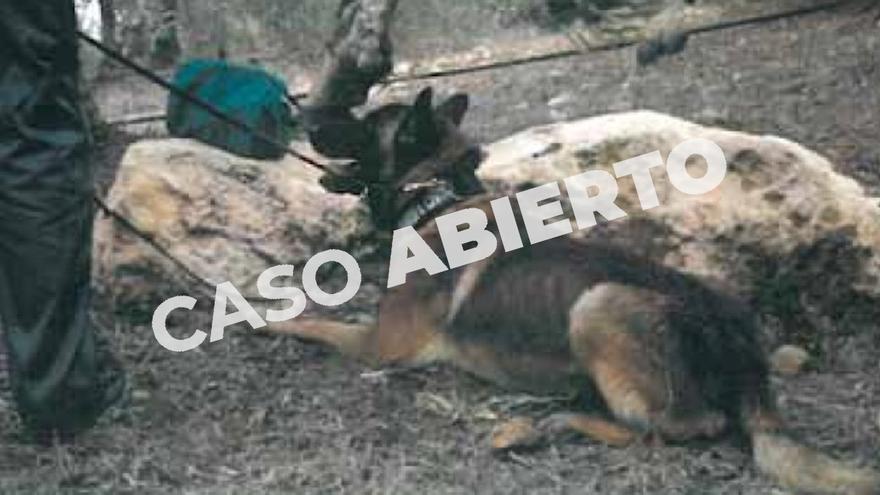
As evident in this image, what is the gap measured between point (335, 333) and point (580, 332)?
3.90 feet

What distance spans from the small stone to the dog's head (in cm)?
140

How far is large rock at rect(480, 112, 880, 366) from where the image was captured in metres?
5.81

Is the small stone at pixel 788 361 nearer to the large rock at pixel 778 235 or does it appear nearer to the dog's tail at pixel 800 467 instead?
the large rock at pixel 778 235

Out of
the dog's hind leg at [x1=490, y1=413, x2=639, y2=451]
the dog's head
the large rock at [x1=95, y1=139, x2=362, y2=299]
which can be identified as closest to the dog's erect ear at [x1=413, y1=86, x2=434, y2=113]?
the dog's head

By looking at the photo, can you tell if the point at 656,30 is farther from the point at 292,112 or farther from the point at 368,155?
the point at 368,155

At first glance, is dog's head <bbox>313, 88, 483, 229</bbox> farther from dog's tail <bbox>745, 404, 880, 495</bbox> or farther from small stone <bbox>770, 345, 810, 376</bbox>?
dog's tail <bbox>745, 404, 880, 495</bbox>

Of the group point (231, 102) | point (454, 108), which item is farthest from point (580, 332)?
point (231, 102)

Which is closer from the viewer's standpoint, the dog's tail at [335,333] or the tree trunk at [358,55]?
the dog's tail at [335,333]

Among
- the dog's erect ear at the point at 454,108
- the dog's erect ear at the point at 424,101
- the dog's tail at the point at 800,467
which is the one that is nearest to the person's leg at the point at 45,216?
the dog's erect ear at the point at 424,101

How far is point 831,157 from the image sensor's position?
324 inches

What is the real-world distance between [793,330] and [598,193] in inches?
40.8

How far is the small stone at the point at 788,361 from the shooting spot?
17.5 ft

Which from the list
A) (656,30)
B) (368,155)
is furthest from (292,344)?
(656,30)

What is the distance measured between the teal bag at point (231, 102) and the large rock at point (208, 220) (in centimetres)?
66
